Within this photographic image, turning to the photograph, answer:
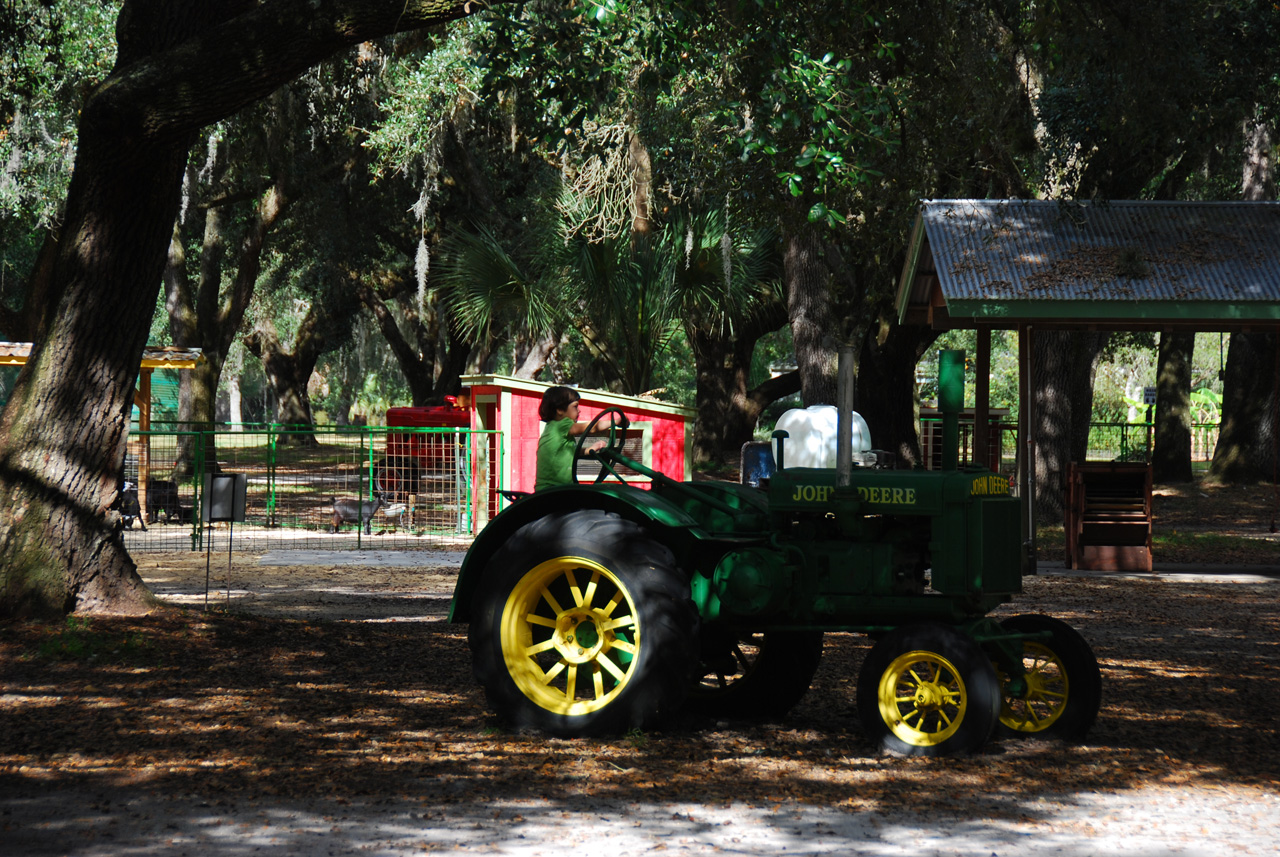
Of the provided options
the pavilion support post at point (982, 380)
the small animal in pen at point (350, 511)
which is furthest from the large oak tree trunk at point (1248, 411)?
the small animal in pen at point (350, 511)

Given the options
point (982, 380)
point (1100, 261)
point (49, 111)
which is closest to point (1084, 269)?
point (1100, 261)

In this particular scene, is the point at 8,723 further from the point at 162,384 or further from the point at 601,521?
the point at 162,384

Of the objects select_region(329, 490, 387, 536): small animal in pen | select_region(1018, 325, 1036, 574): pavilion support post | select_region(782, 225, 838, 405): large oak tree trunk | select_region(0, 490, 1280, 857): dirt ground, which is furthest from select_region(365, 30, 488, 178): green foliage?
select_region(0, 490, 1280, 857): dirt ground

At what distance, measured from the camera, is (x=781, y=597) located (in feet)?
20.1

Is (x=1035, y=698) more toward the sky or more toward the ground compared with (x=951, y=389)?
more toward the ground

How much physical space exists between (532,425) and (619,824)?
537 inches

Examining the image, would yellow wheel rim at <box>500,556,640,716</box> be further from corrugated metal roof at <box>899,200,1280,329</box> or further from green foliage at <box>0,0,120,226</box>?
green foliage at <box>0,0,120,226</box>

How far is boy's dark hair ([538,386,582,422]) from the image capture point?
23.3 ft

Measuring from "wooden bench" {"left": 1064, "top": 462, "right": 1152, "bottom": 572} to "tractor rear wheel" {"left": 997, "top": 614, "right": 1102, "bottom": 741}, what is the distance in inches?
327

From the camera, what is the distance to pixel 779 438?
258 inches

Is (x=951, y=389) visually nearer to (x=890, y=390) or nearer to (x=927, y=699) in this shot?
(x=927, y=699)

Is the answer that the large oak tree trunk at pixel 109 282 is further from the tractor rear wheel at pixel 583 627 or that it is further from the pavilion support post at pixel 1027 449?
the pavilion support post at pixel 1027 449

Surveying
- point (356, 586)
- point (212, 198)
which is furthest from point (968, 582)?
point (212, 198)

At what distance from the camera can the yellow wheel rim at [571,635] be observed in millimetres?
6098
